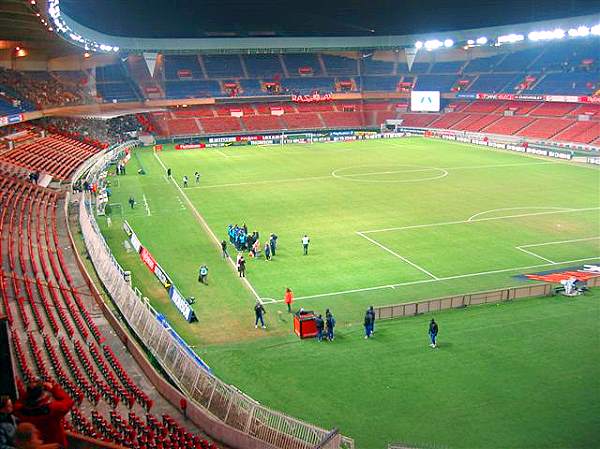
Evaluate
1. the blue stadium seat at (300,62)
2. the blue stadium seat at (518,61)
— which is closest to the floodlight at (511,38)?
the blue stadium seat at (518,61)

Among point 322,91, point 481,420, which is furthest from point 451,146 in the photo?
point 481,420

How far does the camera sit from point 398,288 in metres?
27.8

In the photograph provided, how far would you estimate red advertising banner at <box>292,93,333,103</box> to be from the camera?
101 metres

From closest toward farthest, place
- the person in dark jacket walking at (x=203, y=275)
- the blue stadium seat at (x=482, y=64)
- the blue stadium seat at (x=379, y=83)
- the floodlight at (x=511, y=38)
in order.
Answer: the person in dark jacket walking at (x=203, y=275) → the floodlight at (x=511, y=38) → the blue stadium seat at (x=482, y=64) → the blue stadium seat at (x=379, y=83)

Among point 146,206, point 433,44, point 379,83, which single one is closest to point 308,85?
point 379,83

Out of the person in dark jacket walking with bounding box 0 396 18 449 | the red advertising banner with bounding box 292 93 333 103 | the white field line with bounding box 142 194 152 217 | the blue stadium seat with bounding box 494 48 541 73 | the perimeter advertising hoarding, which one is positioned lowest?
the white field line with bounding box 142 194 152 217

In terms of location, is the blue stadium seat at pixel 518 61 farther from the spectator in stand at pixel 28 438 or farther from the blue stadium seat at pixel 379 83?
the spectator in stand at pixel 28 438

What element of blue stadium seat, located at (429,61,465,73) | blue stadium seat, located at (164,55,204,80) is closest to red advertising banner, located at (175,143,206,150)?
blue stadium seat, located at (164,55,204,80)

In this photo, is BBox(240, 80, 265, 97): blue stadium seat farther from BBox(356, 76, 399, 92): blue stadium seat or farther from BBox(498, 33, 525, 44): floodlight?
BBox(498, 33, 525, 44): floodlight

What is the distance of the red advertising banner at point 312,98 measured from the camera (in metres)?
101

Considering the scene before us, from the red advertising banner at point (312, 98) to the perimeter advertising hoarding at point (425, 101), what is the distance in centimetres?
1376

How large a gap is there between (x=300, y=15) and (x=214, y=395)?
64.9 m

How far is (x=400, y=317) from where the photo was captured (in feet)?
79.5

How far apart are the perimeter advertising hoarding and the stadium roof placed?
8857 mm
